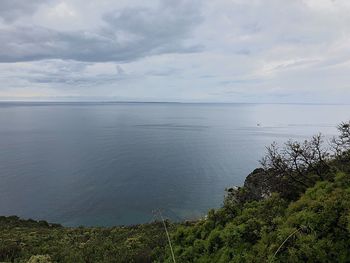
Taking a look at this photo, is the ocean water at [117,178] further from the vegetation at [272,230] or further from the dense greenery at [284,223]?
the dense greenery at [284,223]

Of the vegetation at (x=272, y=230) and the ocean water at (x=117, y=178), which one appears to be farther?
the ocean water at (x=117, y=178)

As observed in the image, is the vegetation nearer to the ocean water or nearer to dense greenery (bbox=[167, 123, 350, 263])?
dense greenery (bbox=[167, 123, 350, 263])

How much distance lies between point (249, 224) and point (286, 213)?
3.92 feet

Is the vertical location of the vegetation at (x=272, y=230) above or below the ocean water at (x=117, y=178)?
above

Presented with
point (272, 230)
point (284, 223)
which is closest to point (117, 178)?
point (272, 230)

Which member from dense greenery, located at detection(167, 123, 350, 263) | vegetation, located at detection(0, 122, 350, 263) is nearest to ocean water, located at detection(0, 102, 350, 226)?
vegetation, located at detection(0, 122, 350, 263)

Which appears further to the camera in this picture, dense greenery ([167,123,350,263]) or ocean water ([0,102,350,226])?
A: ocean water ([0,102,350,226])

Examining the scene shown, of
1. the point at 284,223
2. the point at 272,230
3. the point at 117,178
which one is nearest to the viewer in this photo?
the point at 284,223

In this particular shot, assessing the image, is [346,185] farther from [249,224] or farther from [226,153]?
[226,153]

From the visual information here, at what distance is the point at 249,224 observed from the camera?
9688mm

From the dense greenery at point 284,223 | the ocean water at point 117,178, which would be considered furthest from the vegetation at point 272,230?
the ocean water at point 117,178

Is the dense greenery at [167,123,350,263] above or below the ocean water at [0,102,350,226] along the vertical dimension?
above

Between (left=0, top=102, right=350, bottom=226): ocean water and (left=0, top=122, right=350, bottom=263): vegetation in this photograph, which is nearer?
(left=0, top=122, right=350, bottom=263): vegetation

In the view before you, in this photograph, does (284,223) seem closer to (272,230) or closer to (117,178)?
(272,230)
